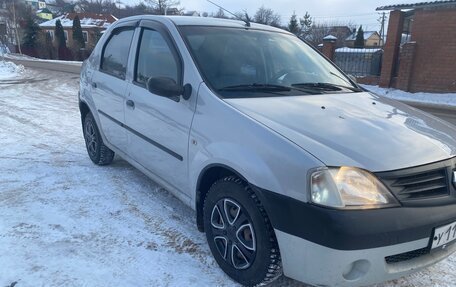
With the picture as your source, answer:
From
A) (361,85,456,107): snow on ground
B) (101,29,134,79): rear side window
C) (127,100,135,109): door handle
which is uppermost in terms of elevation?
(101,29,134,79): rear side window

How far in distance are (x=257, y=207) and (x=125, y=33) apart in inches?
106

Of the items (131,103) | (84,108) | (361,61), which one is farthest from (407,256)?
(361,61)

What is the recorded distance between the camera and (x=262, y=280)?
2393 millimetres

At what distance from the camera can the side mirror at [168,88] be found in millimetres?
2830

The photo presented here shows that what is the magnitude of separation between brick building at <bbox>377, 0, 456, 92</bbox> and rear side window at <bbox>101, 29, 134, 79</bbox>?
44.0 feet

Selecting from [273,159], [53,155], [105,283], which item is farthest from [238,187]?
[53,155]

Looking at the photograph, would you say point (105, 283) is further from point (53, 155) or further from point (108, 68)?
point (53, 155)

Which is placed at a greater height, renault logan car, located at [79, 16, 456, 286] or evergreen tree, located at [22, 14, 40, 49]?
renault logan car, located at [79, 16, 456, 286]

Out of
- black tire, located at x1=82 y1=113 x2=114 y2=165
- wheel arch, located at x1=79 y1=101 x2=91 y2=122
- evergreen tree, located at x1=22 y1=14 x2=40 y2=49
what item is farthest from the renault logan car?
evergreen tree, located at x1=22 y1=14 x2=40 y2=49

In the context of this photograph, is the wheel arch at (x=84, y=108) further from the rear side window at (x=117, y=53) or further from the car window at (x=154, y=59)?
the car window at (x=154, y=59)

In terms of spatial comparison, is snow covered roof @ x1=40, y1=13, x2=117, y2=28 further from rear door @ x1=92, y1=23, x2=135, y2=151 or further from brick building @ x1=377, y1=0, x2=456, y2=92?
rear door @ x1=92, y1=23, x2=135, y2=151

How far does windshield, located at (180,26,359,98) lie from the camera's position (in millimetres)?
2947

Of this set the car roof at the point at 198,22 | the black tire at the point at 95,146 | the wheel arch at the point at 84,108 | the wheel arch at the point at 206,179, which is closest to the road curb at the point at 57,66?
the wheel arch at the point at 84,108

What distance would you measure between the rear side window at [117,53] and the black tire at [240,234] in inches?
76.1
